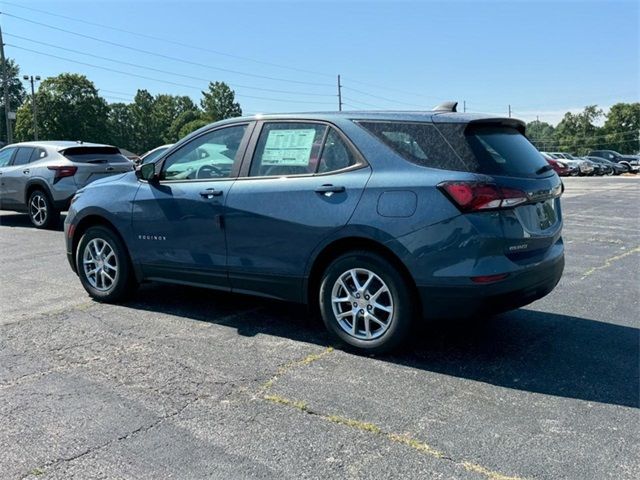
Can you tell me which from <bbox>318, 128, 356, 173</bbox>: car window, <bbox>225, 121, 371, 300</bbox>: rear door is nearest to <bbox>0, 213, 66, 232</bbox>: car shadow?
<bbox>225, 121, 371, 300</bbox>: rear door

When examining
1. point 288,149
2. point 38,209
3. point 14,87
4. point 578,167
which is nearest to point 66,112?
point 14,87

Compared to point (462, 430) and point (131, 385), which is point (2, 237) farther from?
point (462, 430)

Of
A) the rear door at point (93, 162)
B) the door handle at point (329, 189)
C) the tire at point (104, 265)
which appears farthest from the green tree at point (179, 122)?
the door handle at point (329, 189)

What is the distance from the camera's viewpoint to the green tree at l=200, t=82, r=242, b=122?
4766 inches

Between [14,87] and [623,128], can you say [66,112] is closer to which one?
[14,87]

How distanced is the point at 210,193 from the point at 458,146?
2.05m

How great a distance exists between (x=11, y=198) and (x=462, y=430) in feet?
36.0

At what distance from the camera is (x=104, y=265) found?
5.61 meters

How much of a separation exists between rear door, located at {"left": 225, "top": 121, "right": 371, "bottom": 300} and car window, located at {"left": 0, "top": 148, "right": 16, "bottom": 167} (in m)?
9.04

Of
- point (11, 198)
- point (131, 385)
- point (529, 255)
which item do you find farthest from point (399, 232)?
point (11, 198)

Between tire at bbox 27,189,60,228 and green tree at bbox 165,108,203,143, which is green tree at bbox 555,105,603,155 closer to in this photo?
green tree at bbox 165,108,203,143

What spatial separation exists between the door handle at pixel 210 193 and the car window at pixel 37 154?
7.71 metres

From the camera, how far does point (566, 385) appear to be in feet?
12.1

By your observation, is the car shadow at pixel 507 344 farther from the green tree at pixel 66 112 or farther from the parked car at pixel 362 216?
the green tree at pixel 66 112
